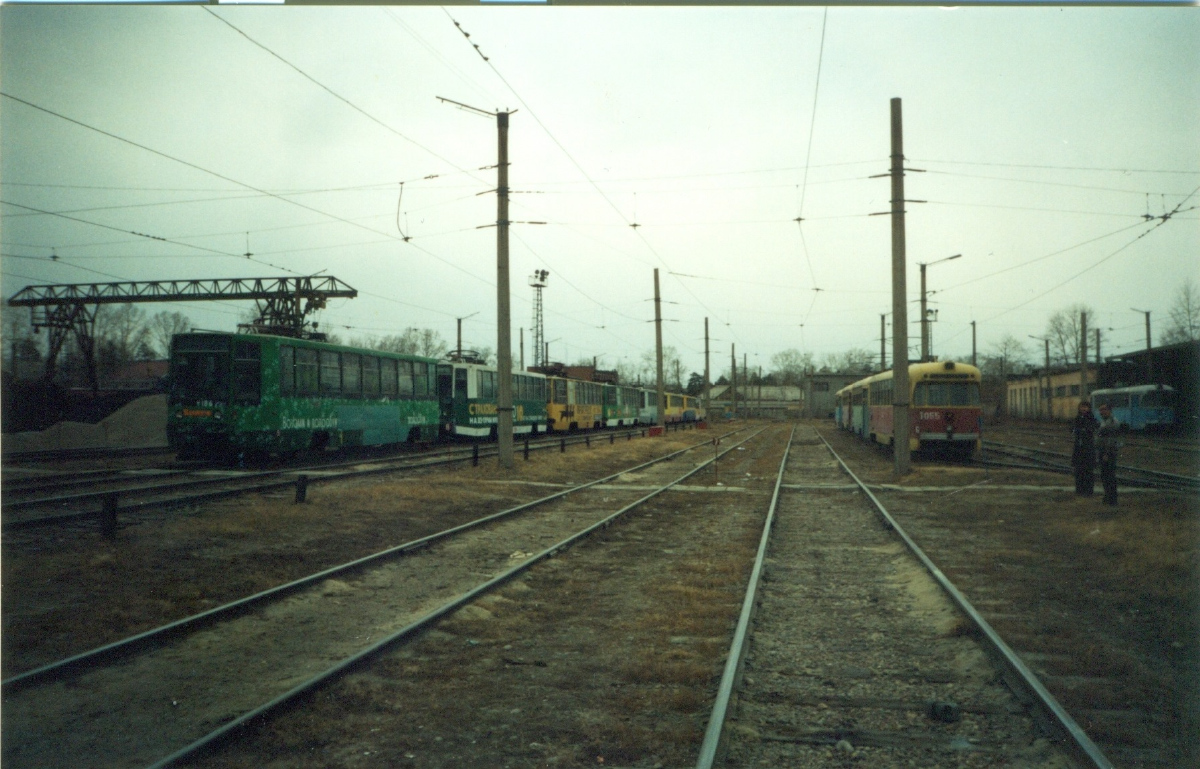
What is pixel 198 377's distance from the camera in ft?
→ 55.7

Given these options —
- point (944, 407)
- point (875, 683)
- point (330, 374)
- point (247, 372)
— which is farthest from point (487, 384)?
point (875, 683)

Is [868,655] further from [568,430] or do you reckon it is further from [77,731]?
[568,430]

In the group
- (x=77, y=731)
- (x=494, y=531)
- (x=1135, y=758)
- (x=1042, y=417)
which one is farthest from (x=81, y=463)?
(x=1042, y=417)

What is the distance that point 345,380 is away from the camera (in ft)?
68.0

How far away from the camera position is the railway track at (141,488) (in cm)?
916

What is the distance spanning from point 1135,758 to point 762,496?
1159 centimetres

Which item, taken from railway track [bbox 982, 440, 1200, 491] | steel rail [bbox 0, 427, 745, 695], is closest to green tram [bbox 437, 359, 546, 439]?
railway track [bbox 982, 440, 1200, 491]

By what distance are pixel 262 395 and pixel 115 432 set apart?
13.5m

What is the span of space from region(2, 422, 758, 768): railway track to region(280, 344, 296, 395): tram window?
10.5 meters

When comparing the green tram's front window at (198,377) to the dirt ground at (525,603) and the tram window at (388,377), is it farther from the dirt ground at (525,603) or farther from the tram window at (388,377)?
the tram window at (388,377)

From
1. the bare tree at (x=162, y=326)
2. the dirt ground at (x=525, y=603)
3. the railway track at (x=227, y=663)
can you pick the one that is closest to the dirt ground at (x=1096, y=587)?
the dirt ground at (x=525, y=603)

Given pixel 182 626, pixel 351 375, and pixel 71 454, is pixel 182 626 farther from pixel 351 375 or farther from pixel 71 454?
pixel 71 454

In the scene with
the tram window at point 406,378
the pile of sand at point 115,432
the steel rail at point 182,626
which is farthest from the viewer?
the tram window at point 406,378

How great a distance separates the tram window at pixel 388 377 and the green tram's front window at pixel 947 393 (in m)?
15.2
